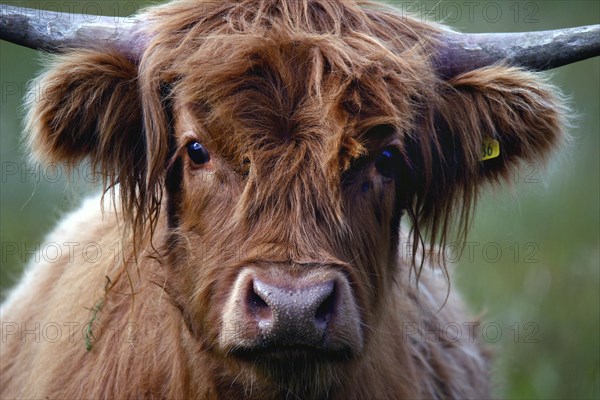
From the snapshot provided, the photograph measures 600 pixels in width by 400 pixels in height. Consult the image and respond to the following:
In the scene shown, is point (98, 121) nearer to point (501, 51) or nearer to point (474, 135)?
point (474, 135)

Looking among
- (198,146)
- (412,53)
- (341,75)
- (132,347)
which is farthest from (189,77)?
(132,347)

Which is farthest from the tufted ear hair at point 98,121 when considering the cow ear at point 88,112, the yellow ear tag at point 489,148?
the yellow ear tag at point 489,148

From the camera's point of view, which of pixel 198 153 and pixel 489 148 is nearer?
pixel 198 153

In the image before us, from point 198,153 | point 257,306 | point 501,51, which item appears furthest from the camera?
point 501,51

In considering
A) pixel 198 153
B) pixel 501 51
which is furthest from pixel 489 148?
pixel 198 153

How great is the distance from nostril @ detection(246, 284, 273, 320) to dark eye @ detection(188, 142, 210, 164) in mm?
691

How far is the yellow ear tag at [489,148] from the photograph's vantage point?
4.39 meters

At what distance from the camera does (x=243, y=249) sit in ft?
11.9

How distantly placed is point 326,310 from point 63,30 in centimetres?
167

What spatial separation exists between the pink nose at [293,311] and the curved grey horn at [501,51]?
54.4 inches

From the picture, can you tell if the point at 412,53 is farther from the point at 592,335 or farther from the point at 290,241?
the point at 592,335

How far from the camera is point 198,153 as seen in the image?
3.92 metres

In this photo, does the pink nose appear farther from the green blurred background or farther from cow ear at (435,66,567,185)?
the green blurred background

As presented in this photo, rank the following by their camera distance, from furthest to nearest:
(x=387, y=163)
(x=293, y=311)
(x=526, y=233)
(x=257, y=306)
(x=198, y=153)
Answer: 1. (x=526, y=233)
2. (x=387, y=163)
3. (x=198, y=153)
4. (x=257, y=306)
5. (x=293, y=311)
